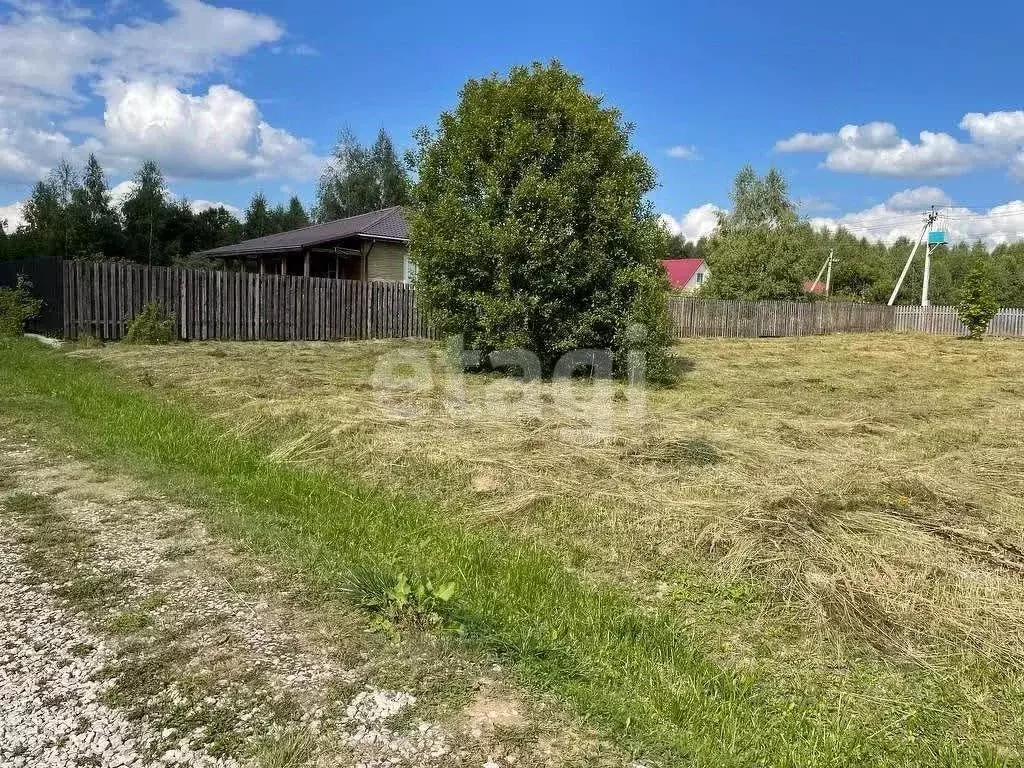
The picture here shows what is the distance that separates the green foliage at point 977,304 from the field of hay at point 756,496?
70.8 feet

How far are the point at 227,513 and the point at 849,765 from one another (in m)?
3.05

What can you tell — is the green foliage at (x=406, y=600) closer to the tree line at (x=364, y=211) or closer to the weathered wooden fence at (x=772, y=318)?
the weathered wooden fence at (x=772, y=318)

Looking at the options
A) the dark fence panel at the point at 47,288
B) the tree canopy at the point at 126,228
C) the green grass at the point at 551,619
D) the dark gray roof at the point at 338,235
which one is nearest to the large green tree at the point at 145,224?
the tree canopy at the point at 126,228

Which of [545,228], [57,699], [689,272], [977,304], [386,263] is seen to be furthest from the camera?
[689,272]

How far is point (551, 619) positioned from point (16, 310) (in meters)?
14.3

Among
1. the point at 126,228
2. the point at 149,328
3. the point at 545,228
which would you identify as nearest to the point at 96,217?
the point at 126,228

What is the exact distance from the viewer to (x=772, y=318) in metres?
26.5

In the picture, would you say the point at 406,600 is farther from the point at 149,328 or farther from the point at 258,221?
the point at 258,221

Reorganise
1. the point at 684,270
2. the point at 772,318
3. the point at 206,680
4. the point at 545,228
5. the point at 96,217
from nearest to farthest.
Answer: the point at 206,680 < the point at 545,228 < the point at 772,318 < the point at 96,217 < the point at 684,270

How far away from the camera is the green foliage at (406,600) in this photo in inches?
96.9

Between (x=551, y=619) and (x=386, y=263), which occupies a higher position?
(x=386, y=263)

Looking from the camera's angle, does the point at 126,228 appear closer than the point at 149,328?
No

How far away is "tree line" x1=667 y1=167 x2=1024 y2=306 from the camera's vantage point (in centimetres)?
3188

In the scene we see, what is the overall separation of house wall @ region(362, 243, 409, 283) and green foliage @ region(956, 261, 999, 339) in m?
22.5
